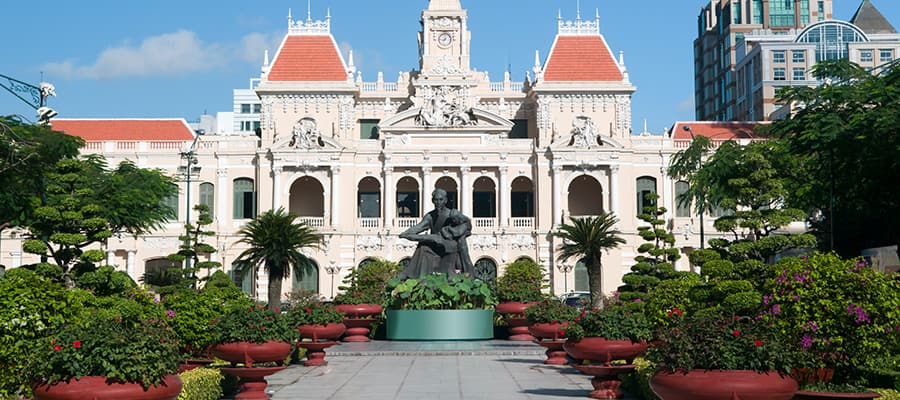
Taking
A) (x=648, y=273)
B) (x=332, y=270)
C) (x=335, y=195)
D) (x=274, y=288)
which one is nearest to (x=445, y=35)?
(x=335, y=195)

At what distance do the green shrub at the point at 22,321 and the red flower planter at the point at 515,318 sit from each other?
17.7 metres

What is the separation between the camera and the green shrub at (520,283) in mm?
33719

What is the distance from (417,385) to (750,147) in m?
33.3

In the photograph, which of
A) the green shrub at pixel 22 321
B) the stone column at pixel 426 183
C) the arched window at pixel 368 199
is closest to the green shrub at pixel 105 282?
the green shrub at pixel 22 321

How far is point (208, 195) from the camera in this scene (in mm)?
69688

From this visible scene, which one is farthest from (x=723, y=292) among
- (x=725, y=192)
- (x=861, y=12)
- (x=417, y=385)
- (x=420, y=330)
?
Answer: (x=861, y=12)

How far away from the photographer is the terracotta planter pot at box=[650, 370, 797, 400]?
1216cm

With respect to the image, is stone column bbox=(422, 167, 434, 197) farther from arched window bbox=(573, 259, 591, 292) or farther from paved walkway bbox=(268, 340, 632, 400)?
paved walkway bbox=(268, 340, 632, 400)

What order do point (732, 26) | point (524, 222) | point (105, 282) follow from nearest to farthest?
point (105, 282) < point (524, 222) < point (732, 26)

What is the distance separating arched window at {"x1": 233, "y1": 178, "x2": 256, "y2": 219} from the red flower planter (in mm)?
38879

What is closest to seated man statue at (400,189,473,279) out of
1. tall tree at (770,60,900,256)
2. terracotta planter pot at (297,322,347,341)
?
terracotta planter pot at (297,322,347,341)

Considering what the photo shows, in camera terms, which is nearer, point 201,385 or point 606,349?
point 201,385

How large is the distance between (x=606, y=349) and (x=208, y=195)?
5456cm

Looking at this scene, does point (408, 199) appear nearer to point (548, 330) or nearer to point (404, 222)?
point (404, 222)
